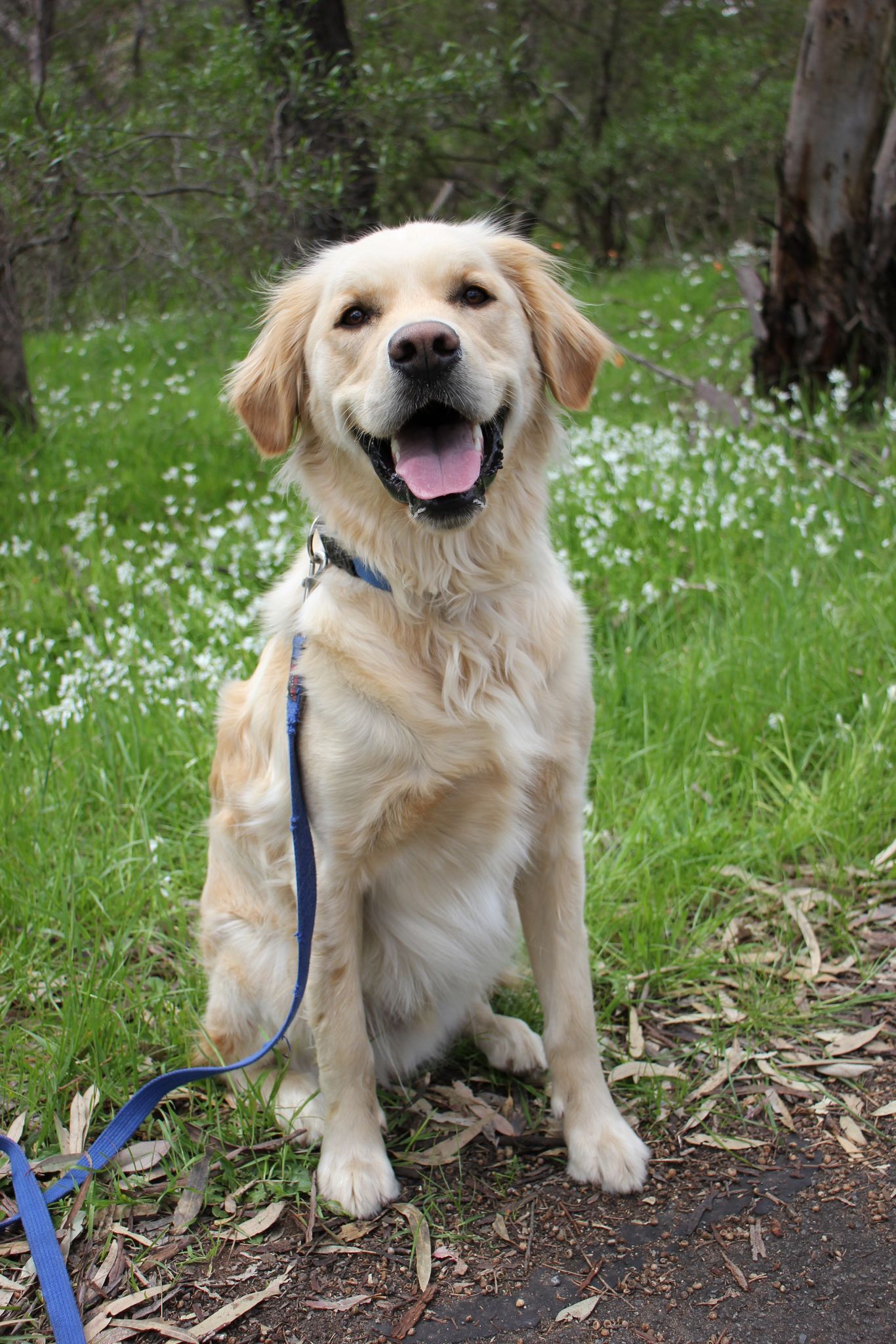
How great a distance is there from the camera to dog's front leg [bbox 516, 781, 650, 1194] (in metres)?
2.13

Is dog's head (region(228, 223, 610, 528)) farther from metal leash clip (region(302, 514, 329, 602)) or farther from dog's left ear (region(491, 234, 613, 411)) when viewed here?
metal leash clip (region(302, 514, 329, 602))

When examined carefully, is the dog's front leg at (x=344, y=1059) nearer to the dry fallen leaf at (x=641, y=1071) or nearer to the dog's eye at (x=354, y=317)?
the dry fallen leaf at (x=641, y=1071)

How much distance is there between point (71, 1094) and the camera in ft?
7.53

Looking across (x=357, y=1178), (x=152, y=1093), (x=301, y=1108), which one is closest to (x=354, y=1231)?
(x=357, y=1178)

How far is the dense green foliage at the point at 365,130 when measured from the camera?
578 cm

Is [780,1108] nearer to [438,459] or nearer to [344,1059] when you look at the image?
[344,1059]

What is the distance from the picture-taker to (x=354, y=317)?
2.17 meters

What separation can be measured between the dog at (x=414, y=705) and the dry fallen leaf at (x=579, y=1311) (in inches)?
11.3

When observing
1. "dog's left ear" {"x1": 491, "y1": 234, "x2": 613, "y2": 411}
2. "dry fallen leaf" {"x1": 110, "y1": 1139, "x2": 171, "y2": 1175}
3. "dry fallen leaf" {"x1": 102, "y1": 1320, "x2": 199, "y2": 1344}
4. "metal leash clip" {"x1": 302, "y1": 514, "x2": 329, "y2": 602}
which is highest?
"dog's left ear" {"x1": 491, "y1": 234, "x2": 613, "y2": 411}

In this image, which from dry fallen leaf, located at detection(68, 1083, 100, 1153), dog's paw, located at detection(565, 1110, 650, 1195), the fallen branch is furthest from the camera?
the fallen branch

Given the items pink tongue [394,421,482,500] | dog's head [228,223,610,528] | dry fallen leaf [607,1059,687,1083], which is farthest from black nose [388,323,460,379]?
dry fallen leaf [607,1059,687,1083]

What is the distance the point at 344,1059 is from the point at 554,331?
A: 5.16 ft

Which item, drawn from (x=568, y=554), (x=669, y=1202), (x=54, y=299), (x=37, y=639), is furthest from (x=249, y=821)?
(x=54, y=299)

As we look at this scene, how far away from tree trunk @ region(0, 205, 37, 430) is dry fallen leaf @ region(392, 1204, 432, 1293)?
16.3ft
